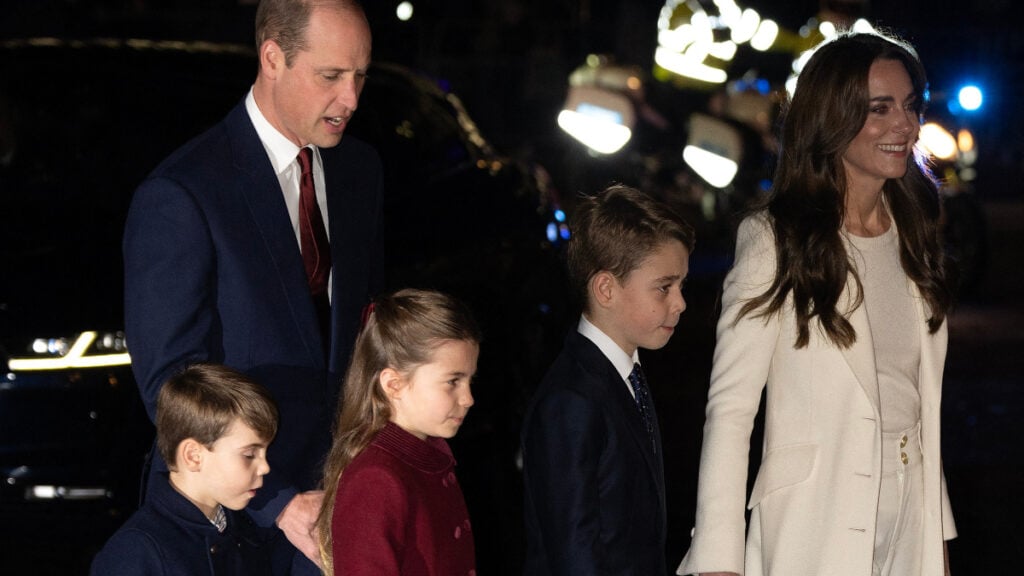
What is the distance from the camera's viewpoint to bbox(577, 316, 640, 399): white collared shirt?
11.6 feet

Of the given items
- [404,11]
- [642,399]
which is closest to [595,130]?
[404,11]

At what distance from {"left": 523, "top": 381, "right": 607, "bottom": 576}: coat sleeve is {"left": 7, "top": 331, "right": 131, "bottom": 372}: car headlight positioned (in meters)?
1.77

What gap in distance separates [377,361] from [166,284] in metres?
0.46

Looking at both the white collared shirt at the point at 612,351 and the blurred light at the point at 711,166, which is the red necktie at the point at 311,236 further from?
the blurred light at the point at 711,166

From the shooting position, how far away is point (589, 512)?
3.34 m

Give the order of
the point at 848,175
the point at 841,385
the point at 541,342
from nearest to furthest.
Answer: the point at 841,385 < the point at 848,175 < the point at 541,342

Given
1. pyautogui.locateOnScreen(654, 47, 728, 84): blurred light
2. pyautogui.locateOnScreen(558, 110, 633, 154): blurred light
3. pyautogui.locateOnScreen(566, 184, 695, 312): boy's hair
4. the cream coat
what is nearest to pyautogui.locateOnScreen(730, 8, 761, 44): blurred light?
pyautogui.locateOnScreen(654, 47, 728, 84): blurred light

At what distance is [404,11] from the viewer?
15.8 metres

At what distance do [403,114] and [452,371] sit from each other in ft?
11.5

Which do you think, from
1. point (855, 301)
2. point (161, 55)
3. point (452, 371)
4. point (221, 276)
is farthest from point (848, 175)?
point (161, 55)

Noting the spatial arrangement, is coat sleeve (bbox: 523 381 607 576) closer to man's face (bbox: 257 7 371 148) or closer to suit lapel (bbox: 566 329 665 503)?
suit lapel (bbox: 566 329 665 503)

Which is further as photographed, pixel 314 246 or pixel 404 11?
pixel 404 11

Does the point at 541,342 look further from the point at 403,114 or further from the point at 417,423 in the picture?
the point at 417,423

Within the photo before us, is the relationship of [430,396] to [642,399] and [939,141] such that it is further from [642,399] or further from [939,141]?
[939,141]
